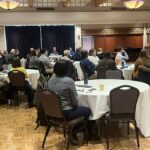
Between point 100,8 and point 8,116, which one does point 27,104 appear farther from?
point 100,8

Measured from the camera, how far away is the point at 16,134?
469cm

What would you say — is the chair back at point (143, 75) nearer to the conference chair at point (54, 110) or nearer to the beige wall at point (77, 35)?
the conference chair at point (54, 110)

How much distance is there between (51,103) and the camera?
144 inches

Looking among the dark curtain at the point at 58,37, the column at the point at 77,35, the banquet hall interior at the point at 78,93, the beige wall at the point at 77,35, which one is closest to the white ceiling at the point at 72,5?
the banquet hall interior at the point at 78,93

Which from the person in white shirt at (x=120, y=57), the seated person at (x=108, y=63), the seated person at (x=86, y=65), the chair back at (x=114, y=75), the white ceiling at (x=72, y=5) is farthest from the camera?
the white ceiling at (x=72, y=5)

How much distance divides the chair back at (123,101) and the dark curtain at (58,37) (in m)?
11.6

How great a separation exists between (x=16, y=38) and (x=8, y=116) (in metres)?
9.55

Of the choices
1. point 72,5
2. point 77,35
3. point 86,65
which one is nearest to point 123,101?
point 86,65

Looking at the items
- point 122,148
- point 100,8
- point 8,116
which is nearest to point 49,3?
point 100,8

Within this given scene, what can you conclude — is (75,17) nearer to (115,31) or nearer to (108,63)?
(115,31)

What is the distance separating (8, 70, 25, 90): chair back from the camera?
20.5 feet

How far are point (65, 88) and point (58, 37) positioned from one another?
39.0 ft

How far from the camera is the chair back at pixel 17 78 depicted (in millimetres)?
6236

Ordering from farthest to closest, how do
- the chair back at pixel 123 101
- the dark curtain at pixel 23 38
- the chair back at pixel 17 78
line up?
the dark curtain at pixel 23 38
the chair back at pixel 17 78
the chair back at pixel 123 101
